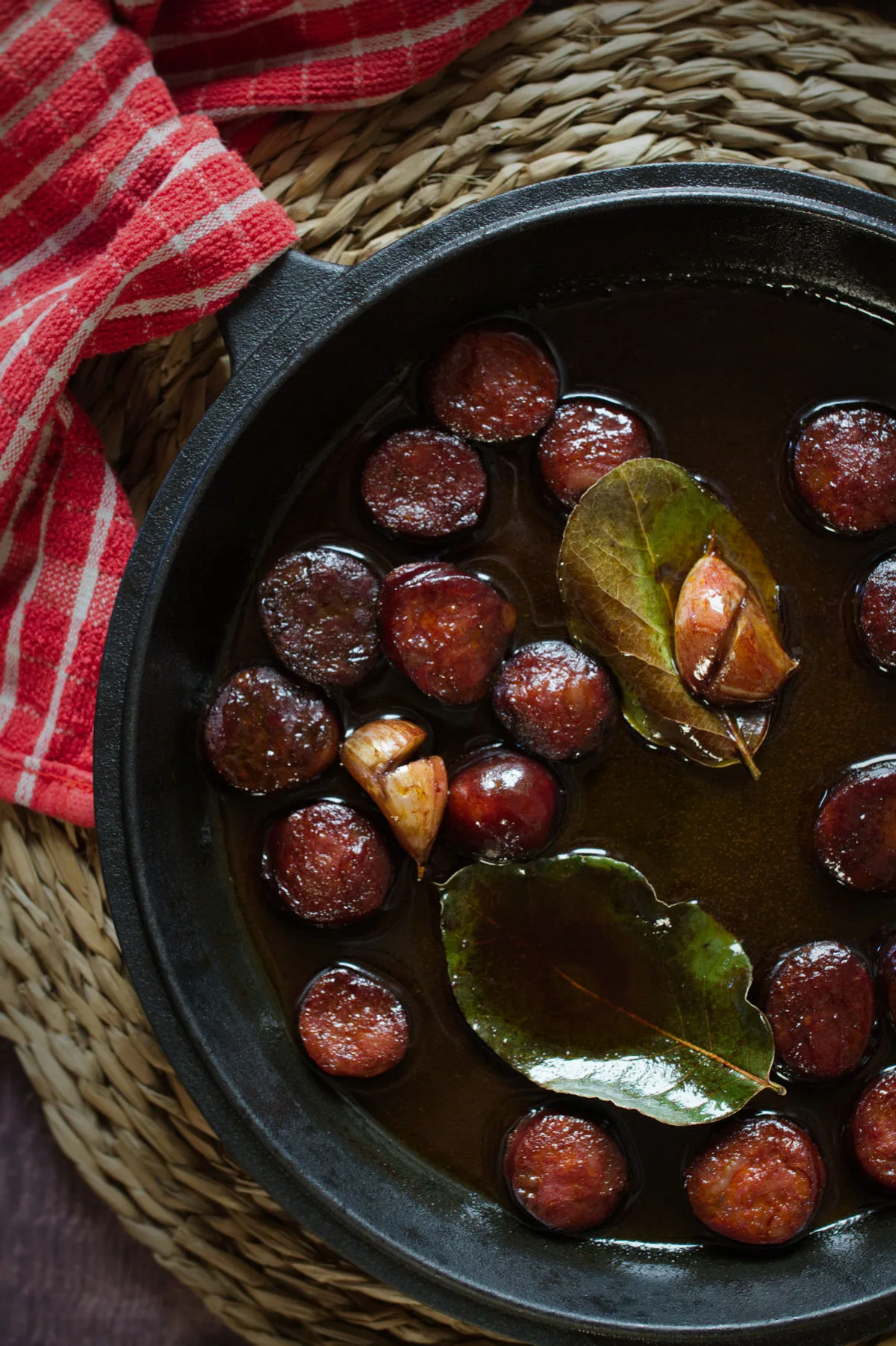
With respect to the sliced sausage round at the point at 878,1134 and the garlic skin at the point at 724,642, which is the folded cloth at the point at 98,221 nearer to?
the garlic skin at the point at 724,642

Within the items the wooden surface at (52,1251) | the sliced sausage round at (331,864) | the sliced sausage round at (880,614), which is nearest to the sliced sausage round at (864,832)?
the sliced sausage round at (880,614)

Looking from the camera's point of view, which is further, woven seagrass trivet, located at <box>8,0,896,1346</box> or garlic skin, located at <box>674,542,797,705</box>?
woven seagrass trivet, located at <box>8,0,896,1346</box>

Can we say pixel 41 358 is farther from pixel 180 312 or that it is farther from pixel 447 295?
pixel 447 295

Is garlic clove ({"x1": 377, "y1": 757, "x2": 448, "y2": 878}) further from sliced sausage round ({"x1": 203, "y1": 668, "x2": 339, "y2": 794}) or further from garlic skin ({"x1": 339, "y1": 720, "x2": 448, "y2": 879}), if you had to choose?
sliced sausage round ({"x1": 203, "y1": 668, "x2": 339, "y2": 794})

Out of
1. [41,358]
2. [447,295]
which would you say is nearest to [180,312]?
[41,358]

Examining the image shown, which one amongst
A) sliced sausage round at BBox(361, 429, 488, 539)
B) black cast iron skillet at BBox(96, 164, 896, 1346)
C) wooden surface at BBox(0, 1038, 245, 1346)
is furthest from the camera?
wooden surface at BBox(0, 1038, 245, 1346)

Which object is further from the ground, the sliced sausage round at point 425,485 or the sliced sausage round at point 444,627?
the sliced sausage round at point 425,485

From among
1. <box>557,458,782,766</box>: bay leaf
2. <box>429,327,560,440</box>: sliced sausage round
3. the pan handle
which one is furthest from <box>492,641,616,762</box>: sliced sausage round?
the pan handle

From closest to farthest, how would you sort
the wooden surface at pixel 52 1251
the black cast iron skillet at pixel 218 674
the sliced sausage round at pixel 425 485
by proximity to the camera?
1. the black cast iron skillet at pixel 218 674
2. the sliced sausage round at pixel 425 485
3. the wooden surface at pixel 52 1251
